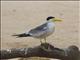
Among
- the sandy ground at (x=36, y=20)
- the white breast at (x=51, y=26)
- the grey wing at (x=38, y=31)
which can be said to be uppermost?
the white breast at (x=51, y=26)

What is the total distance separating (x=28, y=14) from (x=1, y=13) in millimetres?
266

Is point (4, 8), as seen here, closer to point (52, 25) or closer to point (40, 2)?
point (40, 2)

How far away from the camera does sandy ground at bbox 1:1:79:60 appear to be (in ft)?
10.9

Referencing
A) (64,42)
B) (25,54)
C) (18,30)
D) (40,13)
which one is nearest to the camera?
(25,54)

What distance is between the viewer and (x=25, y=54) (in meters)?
2.38

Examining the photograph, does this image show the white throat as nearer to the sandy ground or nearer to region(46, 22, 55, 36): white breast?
region(46, 22, 55, 36): white breast

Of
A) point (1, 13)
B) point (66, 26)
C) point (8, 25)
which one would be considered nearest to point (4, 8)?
point (1, 13)

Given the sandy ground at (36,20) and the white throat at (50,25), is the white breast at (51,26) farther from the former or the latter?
the sandy ground at (36,20)

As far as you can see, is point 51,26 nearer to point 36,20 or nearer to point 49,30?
point 49,30

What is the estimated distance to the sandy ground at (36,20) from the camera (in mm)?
3324

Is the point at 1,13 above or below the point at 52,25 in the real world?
below

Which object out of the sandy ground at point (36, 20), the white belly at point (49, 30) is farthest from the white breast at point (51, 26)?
the sandy ground at point (36, 20)

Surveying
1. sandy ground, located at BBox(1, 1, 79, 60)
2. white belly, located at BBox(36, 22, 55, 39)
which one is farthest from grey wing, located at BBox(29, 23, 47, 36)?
sandy ground, located at BBox(1, 1, 79, 60)

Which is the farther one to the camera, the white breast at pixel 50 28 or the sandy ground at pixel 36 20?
the sandy ground at pixel 36 20
